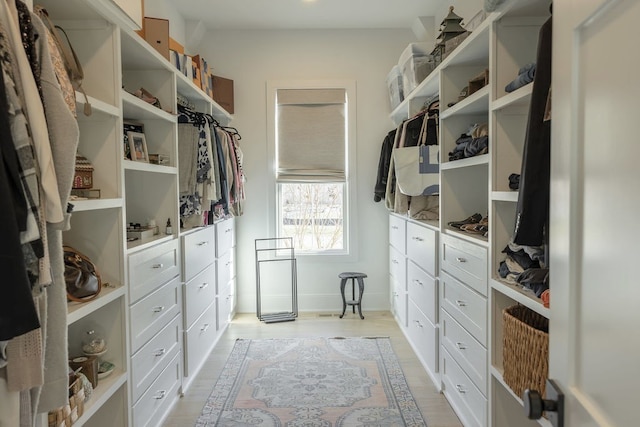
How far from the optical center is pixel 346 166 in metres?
4.30

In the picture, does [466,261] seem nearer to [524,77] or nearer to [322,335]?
[524,77]

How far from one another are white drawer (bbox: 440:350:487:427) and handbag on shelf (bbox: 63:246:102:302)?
1739mm

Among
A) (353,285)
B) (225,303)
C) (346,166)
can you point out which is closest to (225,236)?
(225,303)

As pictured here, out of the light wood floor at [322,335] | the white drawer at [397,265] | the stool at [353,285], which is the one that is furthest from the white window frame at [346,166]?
the light wood floor at [322,335]

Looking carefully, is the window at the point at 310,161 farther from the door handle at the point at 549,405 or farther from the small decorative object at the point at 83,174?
the door handle at the point at 549,405

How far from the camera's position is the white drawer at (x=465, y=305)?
1934mm

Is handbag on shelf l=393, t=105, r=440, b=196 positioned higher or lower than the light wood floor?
higher

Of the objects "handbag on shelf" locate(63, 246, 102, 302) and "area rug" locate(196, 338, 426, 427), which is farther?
"area rug" locate(196, 338, 426, 427)

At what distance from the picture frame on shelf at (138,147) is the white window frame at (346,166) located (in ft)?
6.29

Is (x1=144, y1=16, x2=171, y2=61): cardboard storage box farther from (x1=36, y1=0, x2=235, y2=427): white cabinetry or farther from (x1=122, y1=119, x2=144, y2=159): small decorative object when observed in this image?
(x1=122, y1=119, x2=144, y2=159): small decorative object

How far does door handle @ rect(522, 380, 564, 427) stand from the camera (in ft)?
2.50

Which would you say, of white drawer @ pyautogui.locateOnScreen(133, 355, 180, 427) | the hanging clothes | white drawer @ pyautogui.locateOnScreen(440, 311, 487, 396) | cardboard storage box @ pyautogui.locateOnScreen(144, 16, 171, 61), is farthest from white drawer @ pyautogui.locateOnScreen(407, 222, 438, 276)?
cardboard storage box @ pyautogui.locateOnScreen(144, 16, 171, 61)

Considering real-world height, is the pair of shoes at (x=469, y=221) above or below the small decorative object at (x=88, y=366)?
above

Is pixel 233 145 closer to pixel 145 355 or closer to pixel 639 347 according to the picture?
pixel 145 355
